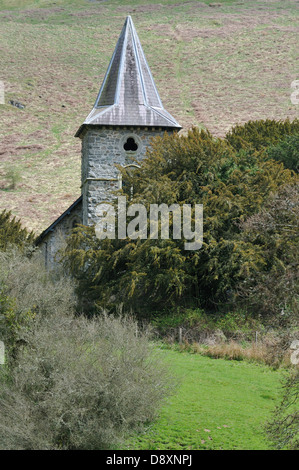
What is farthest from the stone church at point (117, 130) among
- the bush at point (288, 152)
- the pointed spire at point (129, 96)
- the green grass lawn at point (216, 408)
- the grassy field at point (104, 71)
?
the grassy field at point (104, 71)

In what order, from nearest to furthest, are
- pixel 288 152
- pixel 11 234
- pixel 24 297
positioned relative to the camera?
pixel 24 297, pixel 11 234, pixel 288 152

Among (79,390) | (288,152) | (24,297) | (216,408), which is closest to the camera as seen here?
(79,390)

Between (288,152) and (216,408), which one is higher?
(288,152)

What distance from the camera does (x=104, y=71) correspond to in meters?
66.9

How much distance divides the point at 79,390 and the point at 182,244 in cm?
941

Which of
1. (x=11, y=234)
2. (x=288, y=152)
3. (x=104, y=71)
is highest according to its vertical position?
(x=104, y=71)

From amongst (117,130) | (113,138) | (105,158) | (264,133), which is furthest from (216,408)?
(264,133)

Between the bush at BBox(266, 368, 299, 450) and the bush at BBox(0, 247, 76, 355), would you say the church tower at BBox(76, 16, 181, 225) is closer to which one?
the bush at BBox(0, 247, 76, 355)

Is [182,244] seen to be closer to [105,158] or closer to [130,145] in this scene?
[105,158]

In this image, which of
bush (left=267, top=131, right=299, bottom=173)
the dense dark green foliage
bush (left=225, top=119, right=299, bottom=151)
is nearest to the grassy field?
bush (left=225, top=119, right=299, bottom=151)

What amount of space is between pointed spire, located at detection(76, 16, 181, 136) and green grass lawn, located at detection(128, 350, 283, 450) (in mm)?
10907

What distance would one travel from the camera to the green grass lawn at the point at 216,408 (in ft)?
37.1

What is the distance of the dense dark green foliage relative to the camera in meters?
19.5

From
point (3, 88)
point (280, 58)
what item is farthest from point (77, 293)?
point (280, 58)
